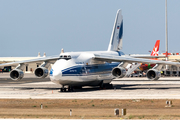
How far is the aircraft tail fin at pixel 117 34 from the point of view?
53.9m

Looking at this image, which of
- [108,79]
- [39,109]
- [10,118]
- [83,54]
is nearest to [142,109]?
[39,109]

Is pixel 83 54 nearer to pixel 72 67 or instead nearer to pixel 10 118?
pixel 72 67

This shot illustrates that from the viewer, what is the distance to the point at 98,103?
30422 mm

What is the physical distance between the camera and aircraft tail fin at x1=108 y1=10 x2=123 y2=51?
53938mm

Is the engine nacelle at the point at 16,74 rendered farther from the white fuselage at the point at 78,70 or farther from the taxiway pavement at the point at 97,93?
the white fuselage at the point at 78,70

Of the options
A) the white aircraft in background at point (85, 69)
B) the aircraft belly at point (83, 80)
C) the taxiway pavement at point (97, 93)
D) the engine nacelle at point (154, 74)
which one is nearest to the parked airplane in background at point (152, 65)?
the taxiway pavement at point (97, 93)

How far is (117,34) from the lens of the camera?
5528 centimetres

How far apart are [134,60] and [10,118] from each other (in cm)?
2236

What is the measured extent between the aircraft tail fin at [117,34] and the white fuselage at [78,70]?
8.12 m

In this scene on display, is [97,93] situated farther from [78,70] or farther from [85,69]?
[85,69]

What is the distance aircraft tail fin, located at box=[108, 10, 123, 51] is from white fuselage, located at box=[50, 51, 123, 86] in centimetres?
812

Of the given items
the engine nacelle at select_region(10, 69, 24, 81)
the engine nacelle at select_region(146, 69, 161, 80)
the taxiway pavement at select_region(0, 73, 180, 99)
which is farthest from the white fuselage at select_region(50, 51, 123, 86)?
the engine nacelle at select_region(146, 69, 161, 80)

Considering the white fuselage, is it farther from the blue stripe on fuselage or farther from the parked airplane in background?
the parked airplane in background

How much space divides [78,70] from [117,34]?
16.3 metres
